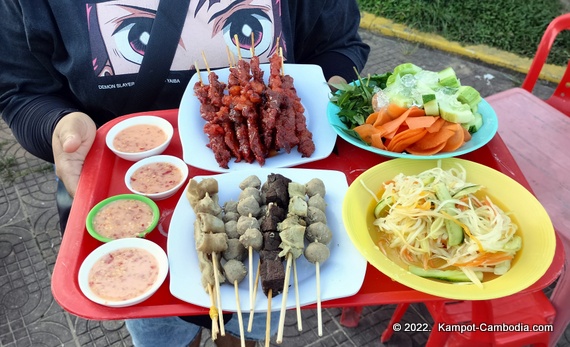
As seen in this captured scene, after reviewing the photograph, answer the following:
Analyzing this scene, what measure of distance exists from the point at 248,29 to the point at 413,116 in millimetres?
997

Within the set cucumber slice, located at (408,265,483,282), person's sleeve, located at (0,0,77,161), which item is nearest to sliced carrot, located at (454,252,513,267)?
cucumber slice, located at (408,265,483,282)

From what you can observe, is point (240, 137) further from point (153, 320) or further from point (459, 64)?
point (459, 64)

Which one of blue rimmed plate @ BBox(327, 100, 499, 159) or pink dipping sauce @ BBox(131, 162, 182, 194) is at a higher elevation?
blue rimmed plate @ BBox(327, 100, 499, 159)

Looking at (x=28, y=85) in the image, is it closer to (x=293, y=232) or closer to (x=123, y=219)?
(x=123, y=219)

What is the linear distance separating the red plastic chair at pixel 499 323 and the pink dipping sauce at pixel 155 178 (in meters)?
1.47

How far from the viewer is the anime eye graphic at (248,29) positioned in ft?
8.52

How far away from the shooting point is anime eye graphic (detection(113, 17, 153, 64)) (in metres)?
2.45

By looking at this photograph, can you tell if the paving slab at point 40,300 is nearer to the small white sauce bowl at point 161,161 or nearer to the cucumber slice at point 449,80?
the small white sauce bowl at point 161,161

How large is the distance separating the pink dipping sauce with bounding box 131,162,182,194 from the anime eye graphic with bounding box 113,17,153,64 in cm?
60

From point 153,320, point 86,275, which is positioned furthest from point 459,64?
point 86,275

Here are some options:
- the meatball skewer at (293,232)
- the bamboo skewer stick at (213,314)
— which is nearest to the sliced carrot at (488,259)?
the meatball skewer at (293,232)

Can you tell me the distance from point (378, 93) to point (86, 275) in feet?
5.44

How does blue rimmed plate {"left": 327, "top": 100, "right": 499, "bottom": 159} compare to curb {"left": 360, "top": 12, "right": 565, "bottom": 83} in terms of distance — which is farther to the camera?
curb {"left": 360, "top": 12, "right": 565, "bottom": 83}

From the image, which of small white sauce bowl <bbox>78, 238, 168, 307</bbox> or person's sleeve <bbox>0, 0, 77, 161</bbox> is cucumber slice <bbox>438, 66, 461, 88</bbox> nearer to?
small white sauce bowl <bbox>78, 238, 168, 307</bbox>
